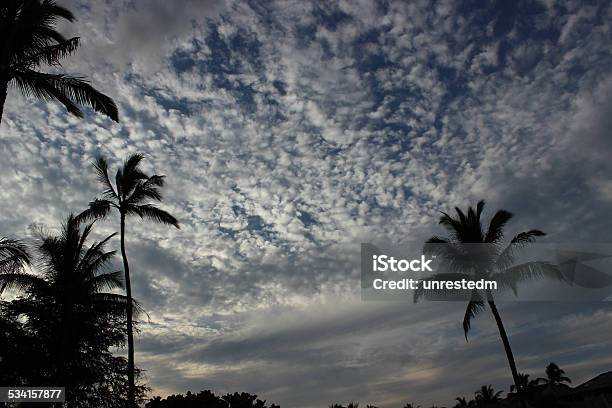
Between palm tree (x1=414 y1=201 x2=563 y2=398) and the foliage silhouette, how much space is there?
9.06 meters

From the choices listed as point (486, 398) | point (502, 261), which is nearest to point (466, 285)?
point (502, 261)

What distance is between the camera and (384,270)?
21.4 metres

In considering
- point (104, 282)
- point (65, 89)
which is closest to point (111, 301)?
point (104, 282)

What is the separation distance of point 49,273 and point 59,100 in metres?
14.2

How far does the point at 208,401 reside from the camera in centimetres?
1955

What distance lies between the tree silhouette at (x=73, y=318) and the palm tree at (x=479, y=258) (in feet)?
50.5

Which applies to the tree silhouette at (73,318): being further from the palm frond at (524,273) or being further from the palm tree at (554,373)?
the palm tree at (554,373)

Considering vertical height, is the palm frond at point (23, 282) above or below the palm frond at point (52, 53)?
below

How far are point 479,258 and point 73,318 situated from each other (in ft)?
64.6

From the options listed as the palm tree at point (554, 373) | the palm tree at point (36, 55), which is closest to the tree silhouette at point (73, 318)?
the palm tree at point (36, 55)

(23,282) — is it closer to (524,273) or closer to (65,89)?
(65,89)

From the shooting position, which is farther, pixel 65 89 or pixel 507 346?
pixel 507 346

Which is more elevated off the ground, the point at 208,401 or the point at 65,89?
the point at 65,89

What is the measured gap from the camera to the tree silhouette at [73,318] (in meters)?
21.6
